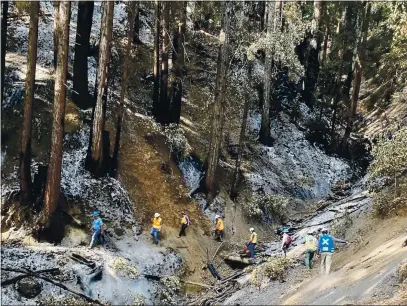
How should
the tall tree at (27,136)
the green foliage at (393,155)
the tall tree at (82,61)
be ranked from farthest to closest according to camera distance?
the tall tree at (82,61), the green foliage at (393,155), the tall tree at (27,136)

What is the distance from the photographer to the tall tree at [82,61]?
22234mm

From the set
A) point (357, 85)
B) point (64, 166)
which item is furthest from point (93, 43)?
point (357, 85)

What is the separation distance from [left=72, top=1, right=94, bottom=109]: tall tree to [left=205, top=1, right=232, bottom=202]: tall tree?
5.28 metres

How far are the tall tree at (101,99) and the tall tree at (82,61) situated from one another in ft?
9.96

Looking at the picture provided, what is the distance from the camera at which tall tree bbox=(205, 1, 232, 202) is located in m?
21.6

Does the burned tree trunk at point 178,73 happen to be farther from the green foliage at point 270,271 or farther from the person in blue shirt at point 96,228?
the green foliage at point 270,271

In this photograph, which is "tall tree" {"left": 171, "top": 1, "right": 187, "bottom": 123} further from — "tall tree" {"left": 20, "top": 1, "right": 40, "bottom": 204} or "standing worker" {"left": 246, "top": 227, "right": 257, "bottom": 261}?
"tall tree" {"left": 20, "top": 1, "right": 40, "bottom": 204}

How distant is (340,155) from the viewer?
30.6 meters

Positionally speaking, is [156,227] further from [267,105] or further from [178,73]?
[267,105]

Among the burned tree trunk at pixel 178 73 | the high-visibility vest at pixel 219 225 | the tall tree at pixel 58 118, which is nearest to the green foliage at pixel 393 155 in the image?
the high-visibility vest at pixel 219 225

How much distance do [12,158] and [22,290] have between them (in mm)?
5910

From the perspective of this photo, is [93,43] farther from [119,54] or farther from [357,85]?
[357,85]

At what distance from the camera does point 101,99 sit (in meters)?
19.3

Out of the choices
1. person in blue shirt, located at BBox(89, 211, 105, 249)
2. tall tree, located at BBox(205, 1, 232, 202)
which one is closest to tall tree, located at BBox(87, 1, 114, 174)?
person in blue shirt, located at BBox(89, 211, 105, 249)
